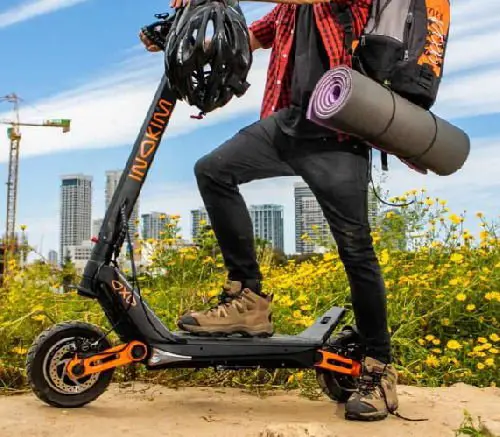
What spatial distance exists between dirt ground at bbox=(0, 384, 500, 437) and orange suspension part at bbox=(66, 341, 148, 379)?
0.55 feet

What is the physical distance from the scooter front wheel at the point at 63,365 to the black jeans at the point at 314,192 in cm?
65

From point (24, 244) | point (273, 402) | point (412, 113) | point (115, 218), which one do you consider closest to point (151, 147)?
point (115, 218)

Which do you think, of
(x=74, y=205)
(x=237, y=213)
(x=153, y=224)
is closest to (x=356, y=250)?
(x=237, y=213)

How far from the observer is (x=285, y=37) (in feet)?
10.8

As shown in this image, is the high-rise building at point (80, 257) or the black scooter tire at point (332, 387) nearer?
the high-rise building at point (80, 257)

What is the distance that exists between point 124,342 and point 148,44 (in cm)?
127

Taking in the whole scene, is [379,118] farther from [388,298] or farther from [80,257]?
[80,257]

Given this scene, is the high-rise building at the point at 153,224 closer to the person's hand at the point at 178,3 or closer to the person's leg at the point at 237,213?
the person's leg at the point at 237,213

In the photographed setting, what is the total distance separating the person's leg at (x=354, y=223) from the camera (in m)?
3.03

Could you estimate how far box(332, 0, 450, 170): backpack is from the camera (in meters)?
2.97

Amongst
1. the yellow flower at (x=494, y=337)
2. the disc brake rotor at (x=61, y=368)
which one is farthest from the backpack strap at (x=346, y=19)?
the yellow flower at (x=494, y=337)

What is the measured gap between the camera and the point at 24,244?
248 inches

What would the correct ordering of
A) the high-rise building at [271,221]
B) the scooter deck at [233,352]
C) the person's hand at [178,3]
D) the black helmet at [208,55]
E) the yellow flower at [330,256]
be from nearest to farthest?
the black helmet at [208,55] → the person's hand at [178,3] → the scooter deck at [233,352] → the yellow flower at [330,256] → the high-rise building at [271,221]

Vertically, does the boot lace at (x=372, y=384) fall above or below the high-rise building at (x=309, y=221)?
below
